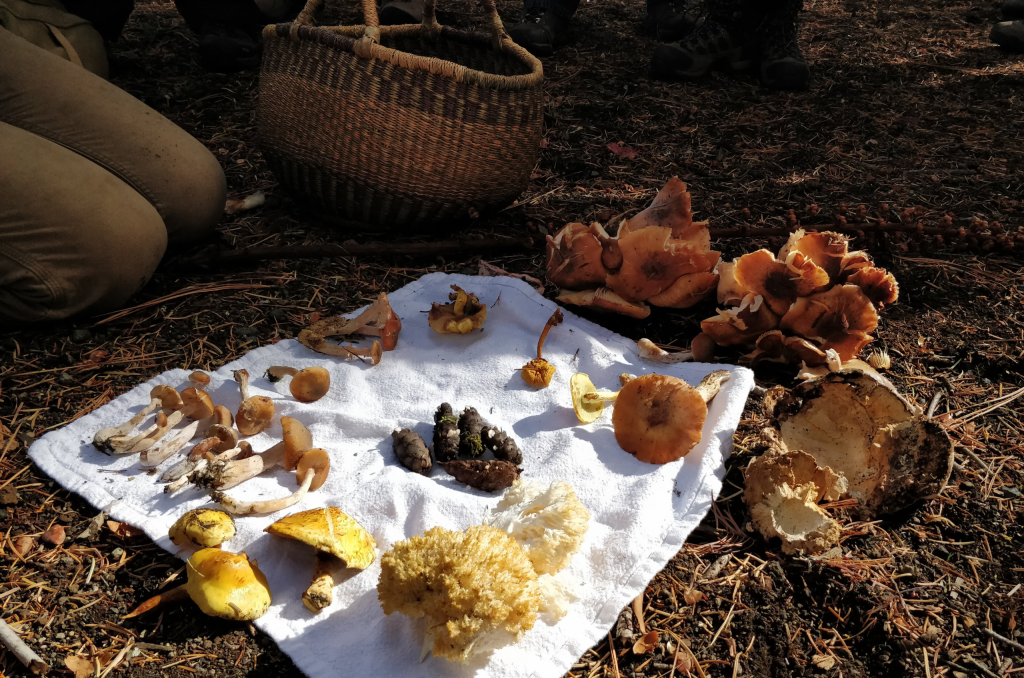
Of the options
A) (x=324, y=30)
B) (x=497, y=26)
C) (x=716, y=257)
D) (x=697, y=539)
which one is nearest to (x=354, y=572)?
(x=697, y=539)

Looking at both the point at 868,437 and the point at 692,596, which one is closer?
the point at 692,596

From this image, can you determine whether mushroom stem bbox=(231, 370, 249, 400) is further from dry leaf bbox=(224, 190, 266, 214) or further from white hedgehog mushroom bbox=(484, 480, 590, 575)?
dry leaf bbox=(224, 190, 266, 214)

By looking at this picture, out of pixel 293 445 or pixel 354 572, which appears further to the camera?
pixel 293 445

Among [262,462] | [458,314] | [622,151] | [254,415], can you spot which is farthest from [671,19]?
[262,462]

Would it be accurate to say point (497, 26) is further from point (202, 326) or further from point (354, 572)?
point (354, 572)

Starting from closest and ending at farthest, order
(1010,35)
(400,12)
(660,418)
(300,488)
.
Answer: (300,488)
(660,418)
(400,12)
(1010,35)

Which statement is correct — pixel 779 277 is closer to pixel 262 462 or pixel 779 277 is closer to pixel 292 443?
pixel 292 443

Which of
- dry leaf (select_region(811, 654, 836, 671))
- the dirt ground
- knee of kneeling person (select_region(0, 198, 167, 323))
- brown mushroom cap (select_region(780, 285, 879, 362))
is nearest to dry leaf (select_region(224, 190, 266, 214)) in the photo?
the dirt ground
